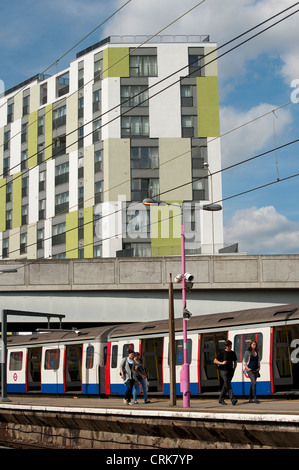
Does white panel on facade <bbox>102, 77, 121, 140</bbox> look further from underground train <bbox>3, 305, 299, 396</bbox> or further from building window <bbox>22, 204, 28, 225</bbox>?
underground train <bbox>3, 305, 299, 396</bbox>

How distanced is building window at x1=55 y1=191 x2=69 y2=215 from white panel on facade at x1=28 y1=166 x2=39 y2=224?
3.88 m

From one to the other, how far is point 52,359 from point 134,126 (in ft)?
166

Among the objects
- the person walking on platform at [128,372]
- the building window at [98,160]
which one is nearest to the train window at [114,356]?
the person walking on platform at [128,372]

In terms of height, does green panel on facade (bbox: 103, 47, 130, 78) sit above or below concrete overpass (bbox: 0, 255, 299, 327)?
above

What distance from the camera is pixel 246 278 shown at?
37469 mm

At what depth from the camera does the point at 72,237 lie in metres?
79.1

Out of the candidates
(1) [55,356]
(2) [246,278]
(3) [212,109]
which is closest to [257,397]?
(1) [55,356]

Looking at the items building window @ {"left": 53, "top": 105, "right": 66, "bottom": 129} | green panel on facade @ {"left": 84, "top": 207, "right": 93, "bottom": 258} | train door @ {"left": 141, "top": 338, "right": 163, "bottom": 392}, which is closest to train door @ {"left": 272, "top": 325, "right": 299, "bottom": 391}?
train door @ {"left": 141, "top": 338, "right": 163, "bottom": 392}

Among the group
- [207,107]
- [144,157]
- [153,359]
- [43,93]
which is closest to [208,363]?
[153,359]

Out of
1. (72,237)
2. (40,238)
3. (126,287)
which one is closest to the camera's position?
(126,287)

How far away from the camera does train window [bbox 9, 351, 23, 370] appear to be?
32469 mm

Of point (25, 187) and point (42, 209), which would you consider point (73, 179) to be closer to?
point (42, 209)
